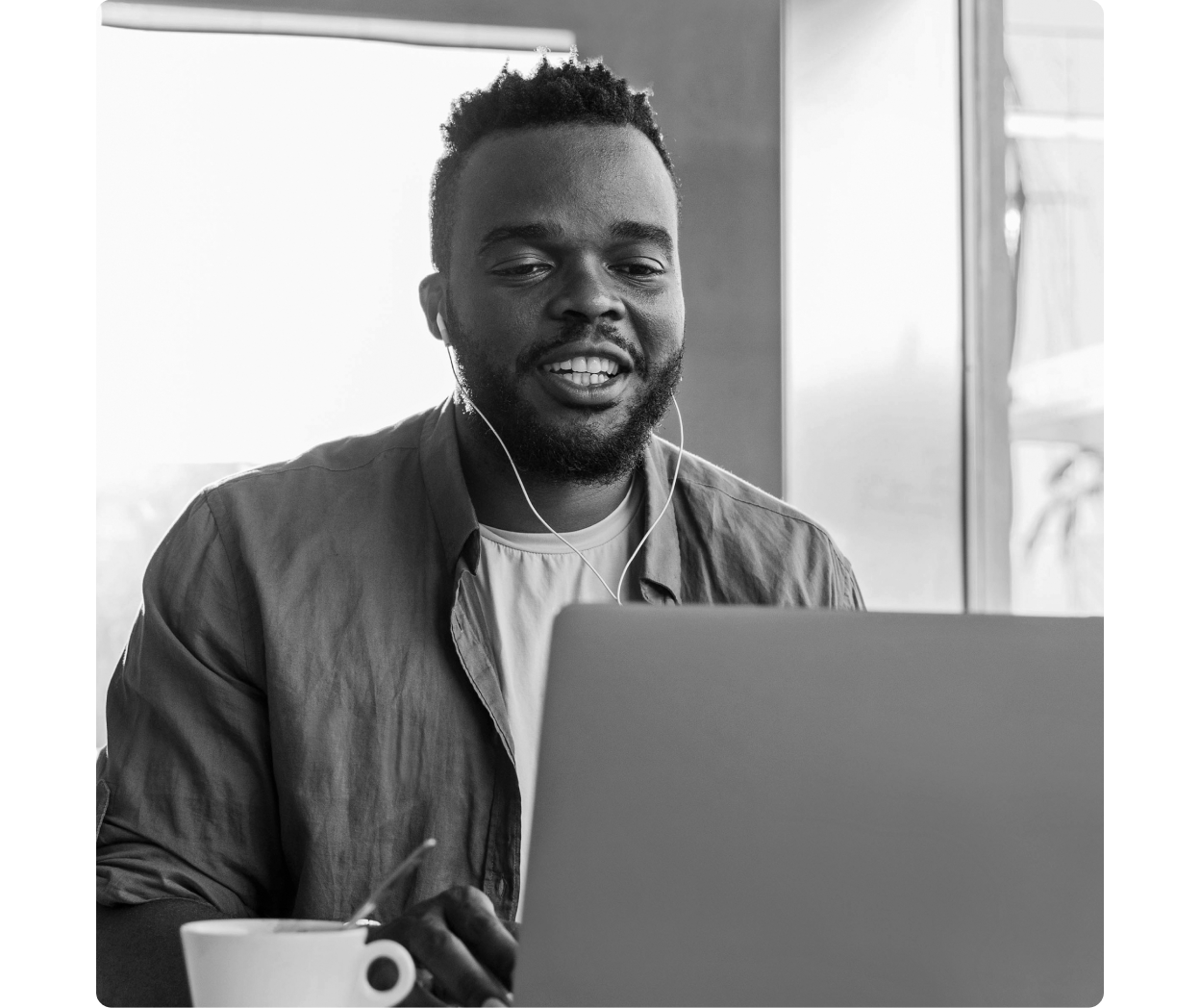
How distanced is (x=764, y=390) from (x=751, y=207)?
26cm

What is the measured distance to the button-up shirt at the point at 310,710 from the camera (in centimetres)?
151

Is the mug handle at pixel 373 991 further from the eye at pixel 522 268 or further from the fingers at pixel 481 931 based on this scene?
the eye at pixel 522 268

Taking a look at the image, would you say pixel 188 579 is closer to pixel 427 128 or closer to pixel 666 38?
pixel 427 128

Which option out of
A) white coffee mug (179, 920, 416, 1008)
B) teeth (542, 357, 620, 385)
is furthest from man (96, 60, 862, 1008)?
white coffee mug (179, 920, 416, 1008)

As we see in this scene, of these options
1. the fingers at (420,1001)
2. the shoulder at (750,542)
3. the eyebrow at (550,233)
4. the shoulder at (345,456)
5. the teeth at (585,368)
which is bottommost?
the fingers at (420,1001)

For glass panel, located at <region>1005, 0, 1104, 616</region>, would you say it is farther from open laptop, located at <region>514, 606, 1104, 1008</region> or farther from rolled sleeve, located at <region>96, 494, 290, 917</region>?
open laptop, located at <region>514, 606, 1104, 1008</region>

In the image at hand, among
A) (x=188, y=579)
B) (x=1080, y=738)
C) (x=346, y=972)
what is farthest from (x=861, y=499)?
(x=346, y=972)

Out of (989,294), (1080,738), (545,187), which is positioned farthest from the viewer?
(989,294)

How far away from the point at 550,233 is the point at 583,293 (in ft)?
0.29

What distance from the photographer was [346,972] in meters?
0.83

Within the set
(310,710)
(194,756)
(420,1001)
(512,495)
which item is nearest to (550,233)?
(512,495)

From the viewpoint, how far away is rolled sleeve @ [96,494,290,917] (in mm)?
1497

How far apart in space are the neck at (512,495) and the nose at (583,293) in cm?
19

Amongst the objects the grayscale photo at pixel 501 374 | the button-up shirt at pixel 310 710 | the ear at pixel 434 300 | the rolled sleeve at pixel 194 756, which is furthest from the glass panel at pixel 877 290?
the rolled sleeve at pixel 194 756
